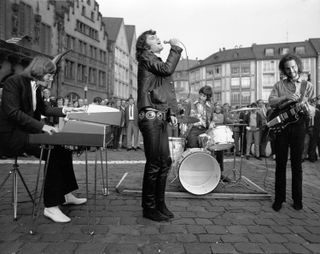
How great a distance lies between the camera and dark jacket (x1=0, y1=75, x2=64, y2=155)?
378 centimetres

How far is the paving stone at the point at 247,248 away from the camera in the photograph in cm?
326

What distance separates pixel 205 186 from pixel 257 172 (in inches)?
136

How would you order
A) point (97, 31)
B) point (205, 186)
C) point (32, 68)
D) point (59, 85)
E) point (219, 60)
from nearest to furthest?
point (32, 68)
point (205, 186)
point (59, 85)
point (97, 31)
point (219, 60)

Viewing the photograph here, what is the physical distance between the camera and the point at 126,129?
584 inches

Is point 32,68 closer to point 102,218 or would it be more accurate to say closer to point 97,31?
point 102,218

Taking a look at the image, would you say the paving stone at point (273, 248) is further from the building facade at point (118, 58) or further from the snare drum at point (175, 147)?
the building facade at point (118, 58)

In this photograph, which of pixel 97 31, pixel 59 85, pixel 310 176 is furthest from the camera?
pixel 97 31

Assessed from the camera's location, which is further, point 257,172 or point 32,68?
point 257,172

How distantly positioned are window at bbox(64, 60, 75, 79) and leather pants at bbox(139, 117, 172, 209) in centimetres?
3773

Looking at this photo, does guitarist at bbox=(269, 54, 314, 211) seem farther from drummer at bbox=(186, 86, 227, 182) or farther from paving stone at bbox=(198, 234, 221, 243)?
drummer at bbox=(186, 86, 227, 182)

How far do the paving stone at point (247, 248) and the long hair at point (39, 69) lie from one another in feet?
9.68

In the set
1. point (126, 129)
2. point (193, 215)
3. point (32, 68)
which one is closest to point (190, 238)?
point (193, 215)

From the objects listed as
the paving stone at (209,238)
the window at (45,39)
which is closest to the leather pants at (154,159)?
the paving stone at (209,238)

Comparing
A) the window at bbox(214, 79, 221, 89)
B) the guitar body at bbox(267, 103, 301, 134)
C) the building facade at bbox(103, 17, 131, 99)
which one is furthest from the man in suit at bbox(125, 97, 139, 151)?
the window at bbox(214, 79, 221, 89)
